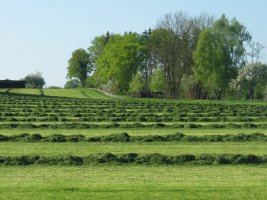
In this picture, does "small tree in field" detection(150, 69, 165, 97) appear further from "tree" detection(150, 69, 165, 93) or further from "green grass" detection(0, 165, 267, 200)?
"green grass" detection(0, 165, 267, 200)

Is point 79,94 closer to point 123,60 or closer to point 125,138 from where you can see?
point 123,60

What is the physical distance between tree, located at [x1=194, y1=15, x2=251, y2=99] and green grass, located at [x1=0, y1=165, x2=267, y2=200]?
7593 centimetres

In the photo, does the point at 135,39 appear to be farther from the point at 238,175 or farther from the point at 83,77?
the point at 238,175

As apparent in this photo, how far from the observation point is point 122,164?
1802 cm

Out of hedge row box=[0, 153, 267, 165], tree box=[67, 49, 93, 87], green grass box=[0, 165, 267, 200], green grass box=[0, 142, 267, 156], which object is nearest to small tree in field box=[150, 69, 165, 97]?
tree box=[67, 49, 93, 87]

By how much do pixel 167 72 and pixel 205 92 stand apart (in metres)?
7.72

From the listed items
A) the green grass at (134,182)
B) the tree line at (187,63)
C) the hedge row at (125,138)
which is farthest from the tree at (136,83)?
the green grass at (134,182)

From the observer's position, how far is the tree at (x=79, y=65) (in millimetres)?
161000

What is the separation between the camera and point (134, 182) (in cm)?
1496

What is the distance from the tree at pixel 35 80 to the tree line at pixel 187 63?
67.8 metres

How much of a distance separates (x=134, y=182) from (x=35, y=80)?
6676 inches

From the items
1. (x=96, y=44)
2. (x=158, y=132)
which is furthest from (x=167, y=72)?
(x=158, y=132)

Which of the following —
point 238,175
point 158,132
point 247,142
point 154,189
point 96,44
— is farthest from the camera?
point 96,44

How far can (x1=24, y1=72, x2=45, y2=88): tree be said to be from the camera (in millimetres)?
177438
